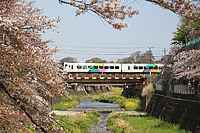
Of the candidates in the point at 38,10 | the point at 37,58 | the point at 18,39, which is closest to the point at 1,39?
the point at 18,39

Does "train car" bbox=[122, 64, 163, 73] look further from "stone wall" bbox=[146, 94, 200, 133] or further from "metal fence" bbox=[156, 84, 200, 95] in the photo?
"metal fence" bbox=[156, 84, 200, 95]

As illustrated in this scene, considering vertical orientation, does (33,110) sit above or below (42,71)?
below

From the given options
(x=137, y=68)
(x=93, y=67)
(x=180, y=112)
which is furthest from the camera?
(x=137, y=68)

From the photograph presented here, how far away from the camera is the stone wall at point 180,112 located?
16.8 meters

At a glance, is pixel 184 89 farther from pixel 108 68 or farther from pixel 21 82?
pixel 108 68

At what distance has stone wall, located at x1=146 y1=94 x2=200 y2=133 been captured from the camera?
661 inches

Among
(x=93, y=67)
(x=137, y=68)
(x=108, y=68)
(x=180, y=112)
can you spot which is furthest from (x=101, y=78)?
(x=180, y=112)

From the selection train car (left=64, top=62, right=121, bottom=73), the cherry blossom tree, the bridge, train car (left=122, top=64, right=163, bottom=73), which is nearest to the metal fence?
the cherry blossom tree

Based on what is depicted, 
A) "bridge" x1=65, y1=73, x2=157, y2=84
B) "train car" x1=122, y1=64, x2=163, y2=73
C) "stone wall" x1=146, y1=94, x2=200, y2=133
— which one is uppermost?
"train car" x1=122, y1=64, x2=163, y2=73

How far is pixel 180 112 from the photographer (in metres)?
20.0

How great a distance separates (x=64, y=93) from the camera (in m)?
5.57

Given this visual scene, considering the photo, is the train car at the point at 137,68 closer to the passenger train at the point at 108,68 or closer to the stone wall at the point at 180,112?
the passenger train at the point at 108,68

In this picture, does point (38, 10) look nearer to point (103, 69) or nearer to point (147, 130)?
Answer: point (147, 130)

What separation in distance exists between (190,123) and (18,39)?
45.2ft
